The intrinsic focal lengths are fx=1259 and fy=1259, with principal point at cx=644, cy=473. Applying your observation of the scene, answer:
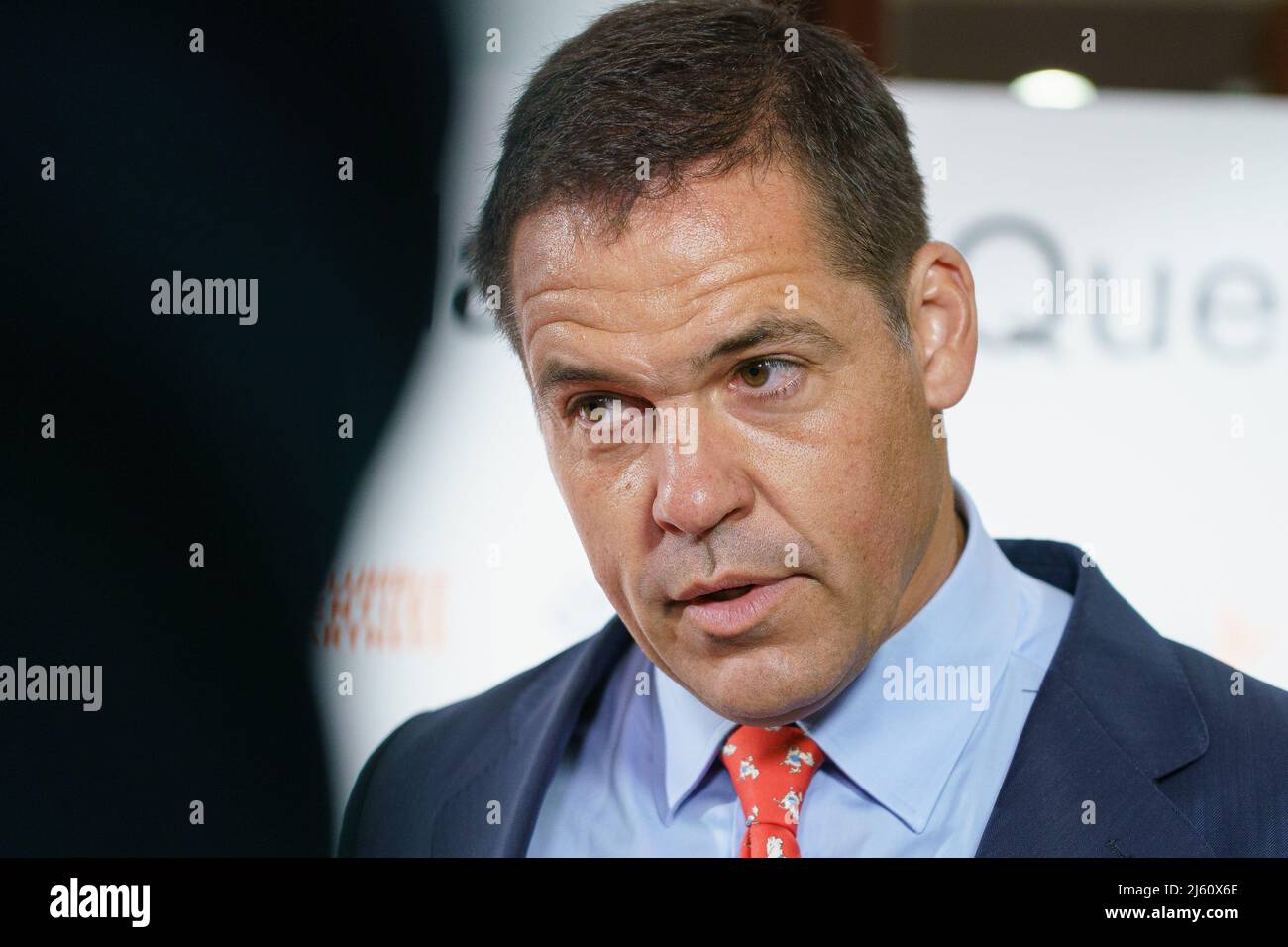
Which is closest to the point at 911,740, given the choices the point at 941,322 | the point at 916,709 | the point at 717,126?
the point at 916,709

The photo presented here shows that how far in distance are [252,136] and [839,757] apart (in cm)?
141

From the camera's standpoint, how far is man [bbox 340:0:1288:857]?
166cm

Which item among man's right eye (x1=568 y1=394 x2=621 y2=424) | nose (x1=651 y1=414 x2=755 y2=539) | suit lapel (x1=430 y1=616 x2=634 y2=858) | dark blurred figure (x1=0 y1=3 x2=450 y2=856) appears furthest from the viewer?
dark blurred figure (x1=0 y1=3 x2=450 y2=856)

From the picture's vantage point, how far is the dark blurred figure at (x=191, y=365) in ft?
6.98

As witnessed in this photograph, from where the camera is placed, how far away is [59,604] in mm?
2145


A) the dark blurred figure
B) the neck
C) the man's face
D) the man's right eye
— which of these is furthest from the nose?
the dark blurred figure

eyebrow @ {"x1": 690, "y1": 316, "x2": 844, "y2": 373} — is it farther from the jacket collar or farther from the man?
the jacket collar

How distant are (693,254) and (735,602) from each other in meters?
0.47

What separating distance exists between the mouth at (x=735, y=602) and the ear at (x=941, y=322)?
36cm

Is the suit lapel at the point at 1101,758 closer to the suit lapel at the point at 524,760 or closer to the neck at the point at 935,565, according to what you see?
the neck at the point at 935,565

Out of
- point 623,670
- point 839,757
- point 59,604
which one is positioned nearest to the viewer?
point 839,757

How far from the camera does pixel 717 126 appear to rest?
1.67 meters
